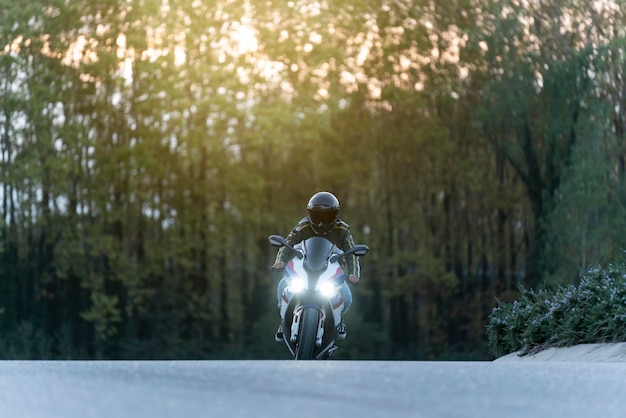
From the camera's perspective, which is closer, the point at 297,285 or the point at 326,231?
the point at 297,285

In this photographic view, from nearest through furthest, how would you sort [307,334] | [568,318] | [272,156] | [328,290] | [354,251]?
[307,334], [328,290], [354,251], [568,318], [272,156]

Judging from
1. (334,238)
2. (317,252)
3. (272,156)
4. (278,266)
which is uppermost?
(272,156)

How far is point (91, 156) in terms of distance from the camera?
883 inches

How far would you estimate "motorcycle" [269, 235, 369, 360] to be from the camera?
10.2 m

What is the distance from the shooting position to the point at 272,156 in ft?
73.2

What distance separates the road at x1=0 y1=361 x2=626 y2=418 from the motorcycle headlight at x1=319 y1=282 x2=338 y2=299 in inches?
141

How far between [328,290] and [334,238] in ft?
2.36

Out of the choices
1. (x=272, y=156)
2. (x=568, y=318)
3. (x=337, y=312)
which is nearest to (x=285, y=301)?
(x=337, y=312)

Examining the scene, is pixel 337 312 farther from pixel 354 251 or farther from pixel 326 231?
pixel 326 231

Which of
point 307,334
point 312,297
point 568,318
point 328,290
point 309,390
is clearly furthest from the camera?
point 568,318

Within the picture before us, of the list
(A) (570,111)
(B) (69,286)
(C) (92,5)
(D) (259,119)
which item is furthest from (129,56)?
A: (A) (570,111)

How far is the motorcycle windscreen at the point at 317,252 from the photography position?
34.5 ft

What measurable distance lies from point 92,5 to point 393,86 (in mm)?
5566

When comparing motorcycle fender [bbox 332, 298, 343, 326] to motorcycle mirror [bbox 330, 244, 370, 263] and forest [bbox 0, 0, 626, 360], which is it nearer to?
motorcycle mirror [bbox 330, 244, 370, 263]
